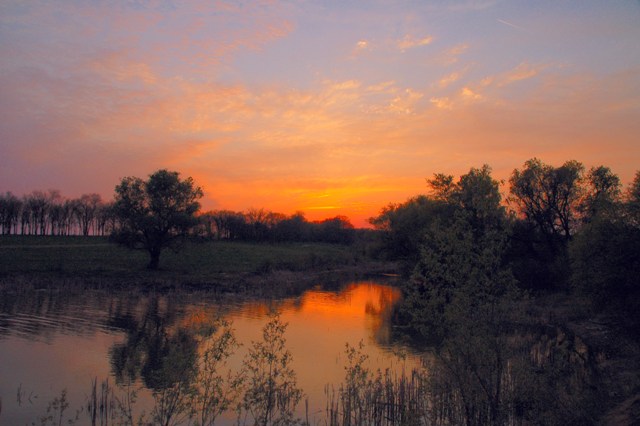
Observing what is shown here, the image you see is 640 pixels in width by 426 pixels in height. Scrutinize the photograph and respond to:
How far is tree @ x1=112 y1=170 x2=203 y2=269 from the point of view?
6225 centimetres

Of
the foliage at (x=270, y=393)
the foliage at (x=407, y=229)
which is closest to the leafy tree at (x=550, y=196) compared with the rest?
the foliage at (x=407, y=229)

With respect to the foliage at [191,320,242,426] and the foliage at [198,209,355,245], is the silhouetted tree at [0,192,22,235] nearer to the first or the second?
the foliage at [198,209,355,245]

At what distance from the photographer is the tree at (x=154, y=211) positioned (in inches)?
2451

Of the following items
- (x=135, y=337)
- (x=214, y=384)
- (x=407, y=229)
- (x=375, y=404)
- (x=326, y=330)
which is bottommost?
(x=326, y=330)

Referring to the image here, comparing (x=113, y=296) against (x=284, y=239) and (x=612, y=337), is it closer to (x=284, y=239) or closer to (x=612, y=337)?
(x=612, y=337)

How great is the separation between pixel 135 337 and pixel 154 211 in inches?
1378

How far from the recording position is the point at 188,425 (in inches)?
693

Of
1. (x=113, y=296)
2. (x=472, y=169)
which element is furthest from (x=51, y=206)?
(x=472, y=169)

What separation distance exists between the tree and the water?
13847mm

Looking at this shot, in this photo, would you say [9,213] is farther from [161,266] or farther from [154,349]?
[154,349]

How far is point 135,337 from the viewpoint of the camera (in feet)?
103

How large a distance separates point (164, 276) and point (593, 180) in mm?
51957

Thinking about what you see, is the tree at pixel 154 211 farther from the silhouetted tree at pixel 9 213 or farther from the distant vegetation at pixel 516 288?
the silhouetted tree at pixel 9 213

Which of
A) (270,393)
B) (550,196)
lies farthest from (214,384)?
(550,196)
